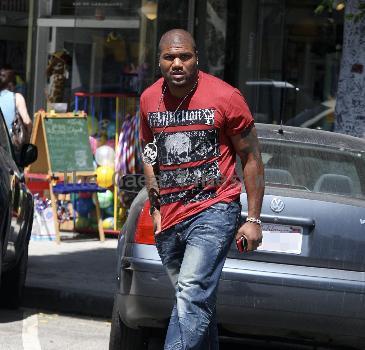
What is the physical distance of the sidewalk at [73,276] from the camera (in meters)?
8.90

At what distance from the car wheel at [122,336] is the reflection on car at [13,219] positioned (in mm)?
1337

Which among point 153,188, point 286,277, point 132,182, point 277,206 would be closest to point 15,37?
point 132,182

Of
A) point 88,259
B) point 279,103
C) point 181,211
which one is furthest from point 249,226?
point 279,103

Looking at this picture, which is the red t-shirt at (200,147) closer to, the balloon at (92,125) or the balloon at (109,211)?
the balloon at (109,211)

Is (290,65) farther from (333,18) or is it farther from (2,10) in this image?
(2,10)

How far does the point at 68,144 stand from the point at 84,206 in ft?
2.53

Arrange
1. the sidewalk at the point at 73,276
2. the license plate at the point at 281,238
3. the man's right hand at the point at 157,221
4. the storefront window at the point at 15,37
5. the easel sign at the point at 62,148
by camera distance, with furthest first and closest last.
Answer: the storefront window at the point at 15,37
the easel sign at the point at 62,148
the sidewalk at the point at 73,276
the license plate at the point at 281,238
the man's right hand at the point at 157,221

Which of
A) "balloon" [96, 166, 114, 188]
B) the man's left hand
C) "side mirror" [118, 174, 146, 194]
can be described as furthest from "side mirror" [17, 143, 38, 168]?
the man's left hand

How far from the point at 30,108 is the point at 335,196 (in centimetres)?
889

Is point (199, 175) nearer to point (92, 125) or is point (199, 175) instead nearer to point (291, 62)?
point (92, 125)

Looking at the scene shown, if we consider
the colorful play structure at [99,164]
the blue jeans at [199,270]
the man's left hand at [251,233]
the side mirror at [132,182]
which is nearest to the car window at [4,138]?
the side mirror at [132,182]

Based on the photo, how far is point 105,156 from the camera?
12.6m

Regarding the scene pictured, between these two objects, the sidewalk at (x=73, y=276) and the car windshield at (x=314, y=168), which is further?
the sidewalk at (x=73, y=276)

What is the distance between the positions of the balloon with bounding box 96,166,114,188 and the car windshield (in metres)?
5.66
